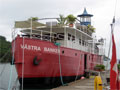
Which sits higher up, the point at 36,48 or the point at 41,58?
the point at 36,48

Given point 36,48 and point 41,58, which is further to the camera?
point 41,58

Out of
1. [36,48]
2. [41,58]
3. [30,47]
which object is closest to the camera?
[30,47]

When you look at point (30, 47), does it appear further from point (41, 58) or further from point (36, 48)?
point (41, 58)

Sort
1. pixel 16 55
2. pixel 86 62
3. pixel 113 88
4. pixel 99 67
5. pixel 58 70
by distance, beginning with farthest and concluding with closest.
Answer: pixel 99 67, pixel 86 62, pixel 58 70, pixel 16 55, pixel 113 88

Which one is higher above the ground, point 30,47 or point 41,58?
point 30,47

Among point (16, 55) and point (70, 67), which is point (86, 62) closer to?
point (70, 67)

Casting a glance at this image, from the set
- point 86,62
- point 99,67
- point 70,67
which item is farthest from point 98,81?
point 99,67

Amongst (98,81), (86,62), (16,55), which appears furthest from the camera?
(86,62)

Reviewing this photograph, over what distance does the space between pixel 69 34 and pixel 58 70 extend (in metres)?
4.02

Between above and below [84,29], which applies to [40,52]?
below

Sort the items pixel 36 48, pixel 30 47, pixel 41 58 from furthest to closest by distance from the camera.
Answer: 1. pixel 41 58
2. pixel 36 48
3. pixel 30 47

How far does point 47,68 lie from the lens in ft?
50.3

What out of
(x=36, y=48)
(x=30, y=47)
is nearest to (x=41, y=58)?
(x=36, y=48)

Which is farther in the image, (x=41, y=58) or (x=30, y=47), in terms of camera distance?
(x=41, y=58)
